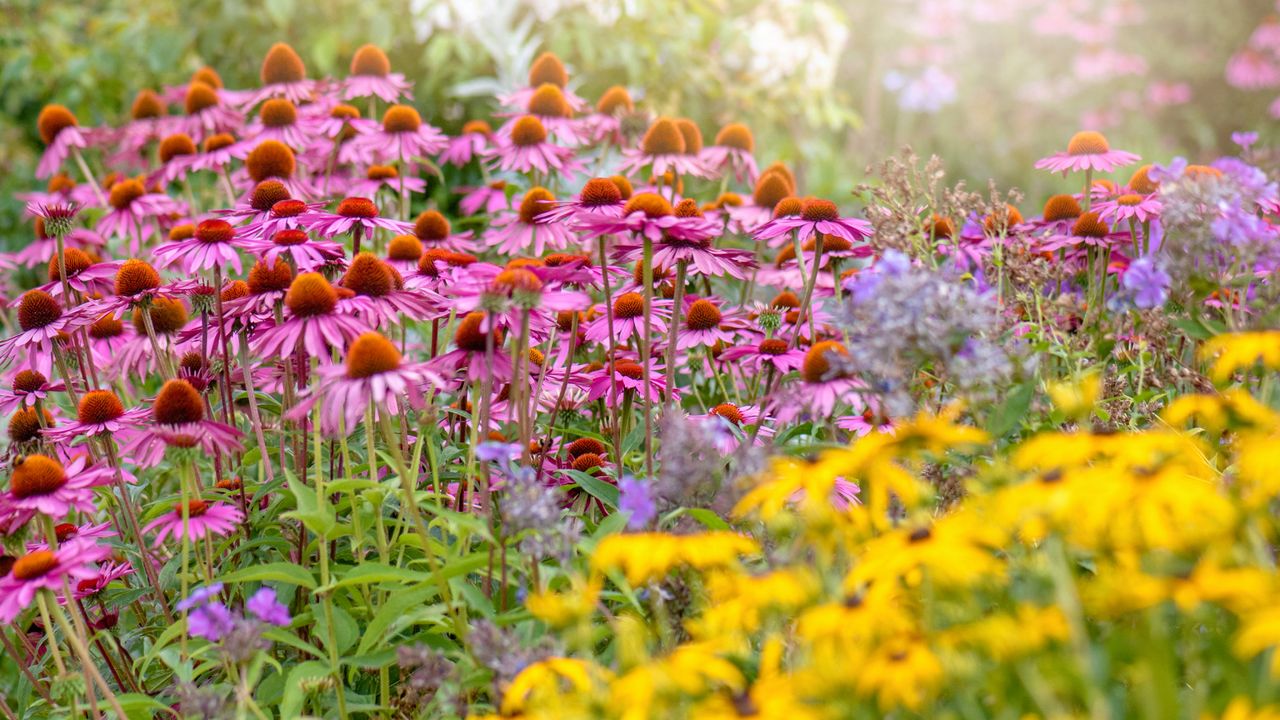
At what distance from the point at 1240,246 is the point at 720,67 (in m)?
4.12

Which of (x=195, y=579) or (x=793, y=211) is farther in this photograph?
(x=793, y=211)

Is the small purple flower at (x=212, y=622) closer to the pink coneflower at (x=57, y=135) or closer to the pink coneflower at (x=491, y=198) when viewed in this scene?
the pink coneflower at (x=491, y=198)

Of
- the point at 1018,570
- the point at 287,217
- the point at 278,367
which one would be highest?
the point at 287,217

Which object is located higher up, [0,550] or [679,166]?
[679,166]

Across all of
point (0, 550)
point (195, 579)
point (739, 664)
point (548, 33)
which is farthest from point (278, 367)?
point (548, 33)

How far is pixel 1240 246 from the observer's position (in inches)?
74.2

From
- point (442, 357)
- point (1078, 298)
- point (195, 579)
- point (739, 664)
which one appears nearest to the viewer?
point (739, 664)

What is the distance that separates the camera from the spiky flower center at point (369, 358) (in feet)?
5.90

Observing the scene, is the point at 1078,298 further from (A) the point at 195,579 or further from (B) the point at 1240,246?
(A) the point at 195,579

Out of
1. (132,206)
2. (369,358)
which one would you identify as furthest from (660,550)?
(132,206)

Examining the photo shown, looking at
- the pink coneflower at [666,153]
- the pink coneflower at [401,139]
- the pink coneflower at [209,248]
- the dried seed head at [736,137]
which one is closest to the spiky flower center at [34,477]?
the pink coneflower at [209,248]

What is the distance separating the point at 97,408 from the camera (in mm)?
2189

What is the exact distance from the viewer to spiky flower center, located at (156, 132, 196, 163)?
141 inches

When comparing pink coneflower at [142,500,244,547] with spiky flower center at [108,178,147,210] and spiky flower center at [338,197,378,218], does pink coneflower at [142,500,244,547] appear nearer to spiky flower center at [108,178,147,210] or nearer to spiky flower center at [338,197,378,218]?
spiky flower center at [338,197,378,218]
